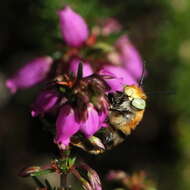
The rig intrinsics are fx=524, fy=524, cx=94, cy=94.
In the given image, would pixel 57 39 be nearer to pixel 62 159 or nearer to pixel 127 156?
pixel 62 159

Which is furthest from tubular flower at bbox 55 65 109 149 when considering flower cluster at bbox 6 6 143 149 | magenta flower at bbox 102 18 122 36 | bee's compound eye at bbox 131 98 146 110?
magenta flower at bbox 102 18 122 36

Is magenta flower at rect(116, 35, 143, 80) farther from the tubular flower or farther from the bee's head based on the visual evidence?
the tubular flower

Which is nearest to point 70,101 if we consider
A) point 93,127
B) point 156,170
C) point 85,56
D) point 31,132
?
point 93,127

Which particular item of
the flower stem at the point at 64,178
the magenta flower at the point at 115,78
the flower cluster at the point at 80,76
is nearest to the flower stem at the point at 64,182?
the flower stem at the point at 64,178

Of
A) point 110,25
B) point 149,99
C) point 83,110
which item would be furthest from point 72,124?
point 149,99

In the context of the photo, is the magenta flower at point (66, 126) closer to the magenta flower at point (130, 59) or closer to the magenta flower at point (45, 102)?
the magenta flower at point (45, 102)

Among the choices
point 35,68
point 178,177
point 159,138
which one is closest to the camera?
point 35,68

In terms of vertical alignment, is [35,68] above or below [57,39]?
below

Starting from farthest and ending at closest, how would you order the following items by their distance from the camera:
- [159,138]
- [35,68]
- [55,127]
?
[159,138] < [35,68] < [55,127]
